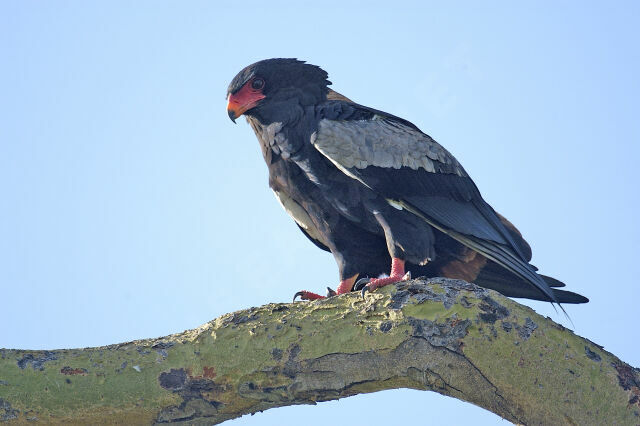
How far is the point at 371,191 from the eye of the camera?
6465mm

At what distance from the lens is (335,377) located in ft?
15.8

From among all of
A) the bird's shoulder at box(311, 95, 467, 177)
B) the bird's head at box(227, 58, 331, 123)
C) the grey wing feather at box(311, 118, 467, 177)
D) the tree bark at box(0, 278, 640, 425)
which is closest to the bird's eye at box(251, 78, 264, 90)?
the bird's head at box(227, 58, 331, 123)

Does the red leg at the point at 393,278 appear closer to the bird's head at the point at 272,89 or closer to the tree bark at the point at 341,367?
the tree bark at the point at 341,367

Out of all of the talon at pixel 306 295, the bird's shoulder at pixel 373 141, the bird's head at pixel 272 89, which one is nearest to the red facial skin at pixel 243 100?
the bird's head at pixel 272 89

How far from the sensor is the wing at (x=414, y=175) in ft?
21.1

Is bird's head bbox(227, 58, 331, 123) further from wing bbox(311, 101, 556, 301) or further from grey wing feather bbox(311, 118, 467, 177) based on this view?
grey wing feather bbox(311, 118, 467, 177)

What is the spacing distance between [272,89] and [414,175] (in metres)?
1.45

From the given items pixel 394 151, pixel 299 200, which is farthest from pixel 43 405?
pixel 394 151

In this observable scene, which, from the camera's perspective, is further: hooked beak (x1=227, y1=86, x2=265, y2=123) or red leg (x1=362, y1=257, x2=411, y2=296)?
hooked beak (x1=227, y1=86, x2=265, y2=123)

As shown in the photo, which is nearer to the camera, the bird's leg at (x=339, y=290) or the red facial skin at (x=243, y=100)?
the bird's leg at (x=339, y=290)

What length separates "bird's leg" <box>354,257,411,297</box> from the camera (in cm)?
573

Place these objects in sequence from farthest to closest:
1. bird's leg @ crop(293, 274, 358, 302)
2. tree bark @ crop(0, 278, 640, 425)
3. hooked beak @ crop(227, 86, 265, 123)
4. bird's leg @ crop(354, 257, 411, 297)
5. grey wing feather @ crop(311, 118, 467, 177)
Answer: hooked beak @ crop(227, 86, 265, 123) → bird's leg @ crop(293, 274, 358, 302) → grey wing feather @ crop(311, 118, 467, 177) → bird's leg @ crop(354, 257, 411, 297) → tree bark @ crop(0, 278, 640, 425)

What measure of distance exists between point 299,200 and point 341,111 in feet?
2.66

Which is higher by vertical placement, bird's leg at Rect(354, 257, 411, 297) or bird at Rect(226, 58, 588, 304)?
bird at Rect(226, 58, 588, 304)
